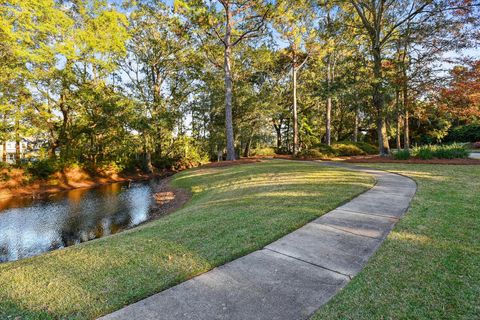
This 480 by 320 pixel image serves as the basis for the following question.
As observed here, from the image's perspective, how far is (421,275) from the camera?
8.03 feet

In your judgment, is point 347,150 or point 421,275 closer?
point 421,275

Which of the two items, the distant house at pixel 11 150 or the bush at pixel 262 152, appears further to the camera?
the bush at pixel 262 152

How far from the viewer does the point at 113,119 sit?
59.6 feet

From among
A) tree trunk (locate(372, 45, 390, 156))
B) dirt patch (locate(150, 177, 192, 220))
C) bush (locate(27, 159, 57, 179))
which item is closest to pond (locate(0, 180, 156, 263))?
dirt patch (locate(150, 177, 192, 220))

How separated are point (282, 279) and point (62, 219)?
9.05m

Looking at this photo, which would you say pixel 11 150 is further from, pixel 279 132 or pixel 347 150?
pixel 347 150

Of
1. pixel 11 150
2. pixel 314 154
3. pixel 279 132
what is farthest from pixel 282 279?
pixel 279 132

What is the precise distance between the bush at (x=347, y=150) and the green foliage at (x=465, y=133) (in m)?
12.9

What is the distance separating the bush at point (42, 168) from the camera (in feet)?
50.0

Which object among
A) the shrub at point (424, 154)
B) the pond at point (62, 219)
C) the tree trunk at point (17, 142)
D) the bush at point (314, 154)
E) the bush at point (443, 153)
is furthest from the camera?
the bush at point (314, 154)

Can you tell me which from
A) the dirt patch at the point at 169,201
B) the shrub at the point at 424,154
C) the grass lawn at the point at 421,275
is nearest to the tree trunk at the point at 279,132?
the shrub at the point at 424,154

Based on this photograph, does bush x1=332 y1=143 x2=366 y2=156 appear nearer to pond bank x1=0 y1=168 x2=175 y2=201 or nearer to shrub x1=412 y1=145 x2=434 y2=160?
shrub x1=412 y1=145 x2=434 y2=160

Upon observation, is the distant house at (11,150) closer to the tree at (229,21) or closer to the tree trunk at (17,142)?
the tree trunk at (17,142)

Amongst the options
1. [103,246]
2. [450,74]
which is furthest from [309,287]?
[450,74]
